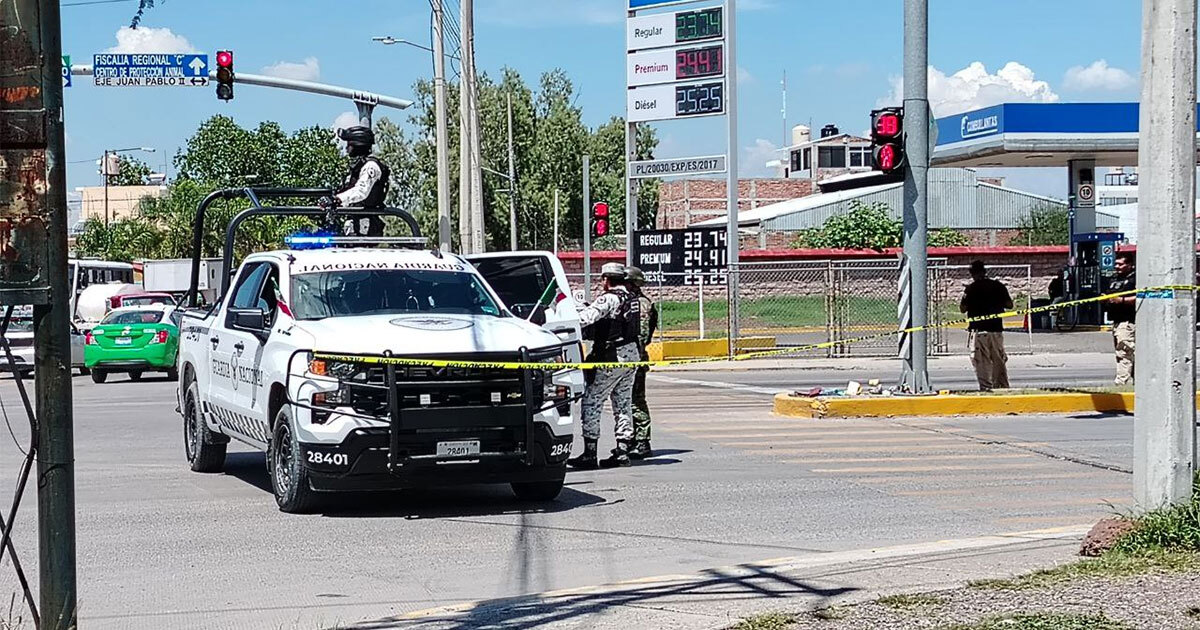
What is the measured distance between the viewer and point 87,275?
194 feet

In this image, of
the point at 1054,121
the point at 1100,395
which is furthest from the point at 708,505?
the point at 1054,121

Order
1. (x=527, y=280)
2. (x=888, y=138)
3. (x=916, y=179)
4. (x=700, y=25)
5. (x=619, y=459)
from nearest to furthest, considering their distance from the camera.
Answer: (x=619, y=459), (x=527, y=280), (x=888, y=138), (x=916, y=179), (x=700, y=25)

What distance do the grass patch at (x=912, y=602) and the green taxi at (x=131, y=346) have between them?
76.0ft

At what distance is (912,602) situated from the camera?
6.76m

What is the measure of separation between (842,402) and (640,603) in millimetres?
10015

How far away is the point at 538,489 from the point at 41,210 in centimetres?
649

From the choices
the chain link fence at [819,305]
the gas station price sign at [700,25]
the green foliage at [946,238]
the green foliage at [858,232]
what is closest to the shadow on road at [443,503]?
the chain link fence at [819,305]

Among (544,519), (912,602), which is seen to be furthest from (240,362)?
(912,602)

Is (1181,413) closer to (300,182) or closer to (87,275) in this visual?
(87,275)

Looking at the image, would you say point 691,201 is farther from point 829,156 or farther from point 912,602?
point 912,602

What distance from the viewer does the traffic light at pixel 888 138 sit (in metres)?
17.3

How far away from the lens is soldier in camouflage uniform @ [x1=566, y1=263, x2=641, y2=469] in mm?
13148

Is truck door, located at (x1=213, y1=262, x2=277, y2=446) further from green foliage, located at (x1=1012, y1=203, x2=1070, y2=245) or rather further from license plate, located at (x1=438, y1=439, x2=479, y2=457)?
green foliage, located at (x1=1012, y1=203, x2=1070, y2=245)

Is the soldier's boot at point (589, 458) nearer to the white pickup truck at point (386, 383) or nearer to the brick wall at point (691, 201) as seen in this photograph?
the white pickup truck at point (386, 383)
